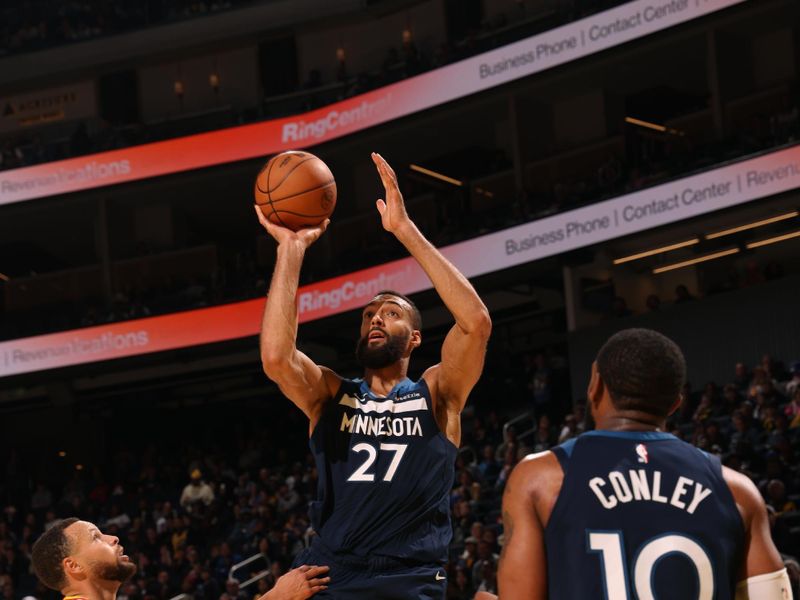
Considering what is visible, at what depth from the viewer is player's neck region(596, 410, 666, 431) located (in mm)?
Answer: 3562

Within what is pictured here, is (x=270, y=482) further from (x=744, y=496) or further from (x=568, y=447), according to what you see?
(x=744, y=496)

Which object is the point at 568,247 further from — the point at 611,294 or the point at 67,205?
the point at 67,205

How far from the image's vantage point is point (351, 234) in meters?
28.3

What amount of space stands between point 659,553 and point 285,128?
2312 centimetres

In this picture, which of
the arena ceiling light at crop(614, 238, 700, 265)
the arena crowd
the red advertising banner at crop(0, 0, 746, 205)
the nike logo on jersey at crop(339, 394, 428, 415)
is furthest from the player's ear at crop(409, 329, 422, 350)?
the arena ceiling light at crop(614, 238, 700, 265)

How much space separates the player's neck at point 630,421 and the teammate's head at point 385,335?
2.10 metres

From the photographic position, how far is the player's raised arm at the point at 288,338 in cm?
529

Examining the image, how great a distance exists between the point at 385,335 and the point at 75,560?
1.79 m

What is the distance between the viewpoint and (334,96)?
90.3 feet

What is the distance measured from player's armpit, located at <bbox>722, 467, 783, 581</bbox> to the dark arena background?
1036 centimetres

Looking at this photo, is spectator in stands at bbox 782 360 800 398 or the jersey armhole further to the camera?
spectator in stands at bbox 782 360 800 398

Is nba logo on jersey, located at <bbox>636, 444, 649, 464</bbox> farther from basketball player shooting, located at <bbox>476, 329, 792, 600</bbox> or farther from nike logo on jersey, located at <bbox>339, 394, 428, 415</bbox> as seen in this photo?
nike logo on jersey, located at <bbox>339, 394, 428, 415</bbox>

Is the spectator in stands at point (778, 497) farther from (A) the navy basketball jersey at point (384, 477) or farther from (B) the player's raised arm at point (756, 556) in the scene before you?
(B) the player's raised arm at point (756, 556)

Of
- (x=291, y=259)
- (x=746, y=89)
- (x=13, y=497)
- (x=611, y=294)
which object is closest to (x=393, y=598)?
(x=291, y=259)
